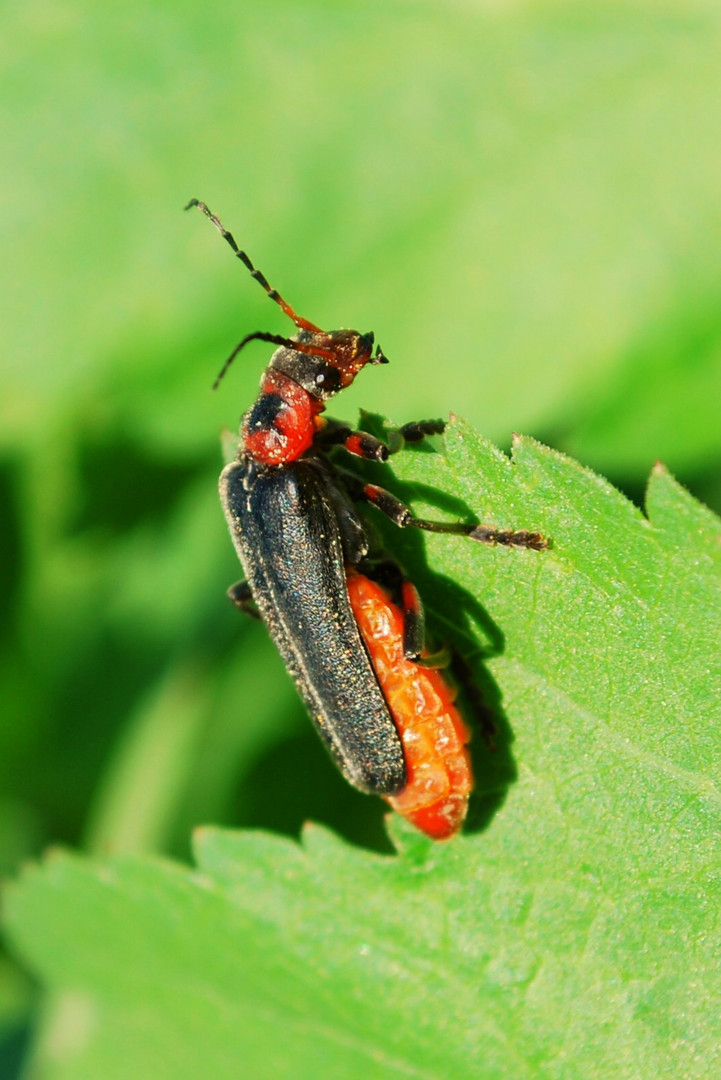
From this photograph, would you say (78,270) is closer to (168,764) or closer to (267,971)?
(168,764)

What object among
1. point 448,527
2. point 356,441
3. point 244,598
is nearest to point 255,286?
point 244,598

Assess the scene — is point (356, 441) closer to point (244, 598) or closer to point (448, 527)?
point (448, 527)

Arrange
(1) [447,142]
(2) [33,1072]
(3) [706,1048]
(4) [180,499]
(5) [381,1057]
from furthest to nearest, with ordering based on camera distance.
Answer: (4) [180,499] < (1) [447,142] < (2) [33,1072] < (5) [381,1057] < (3) [706,1048]

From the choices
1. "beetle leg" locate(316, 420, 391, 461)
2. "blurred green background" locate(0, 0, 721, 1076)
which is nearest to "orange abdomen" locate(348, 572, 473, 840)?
"beetle leg" locate(316, 420, 391, 461)

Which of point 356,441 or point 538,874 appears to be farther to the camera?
point 356,441

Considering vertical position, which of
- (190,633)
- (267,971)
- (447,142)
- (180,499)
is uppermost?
(447,142)

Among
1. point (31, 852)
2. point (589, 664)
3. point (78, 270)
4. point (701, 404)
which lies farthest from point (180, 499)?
point (589, 664)
